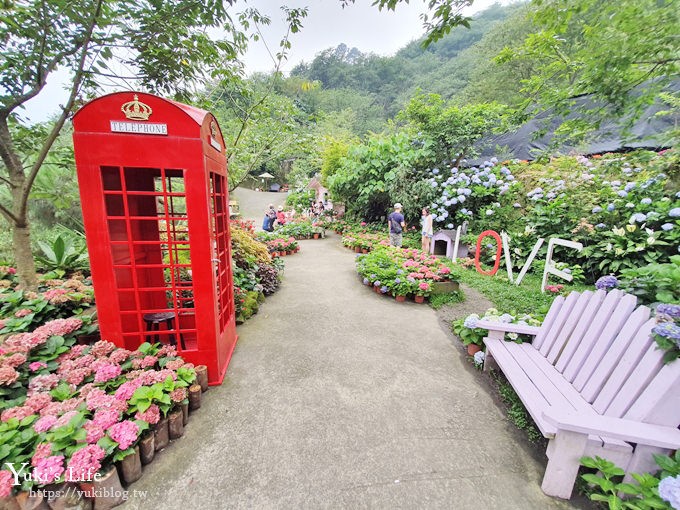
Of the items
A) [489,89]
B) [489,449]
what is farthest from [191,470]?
[489,89]

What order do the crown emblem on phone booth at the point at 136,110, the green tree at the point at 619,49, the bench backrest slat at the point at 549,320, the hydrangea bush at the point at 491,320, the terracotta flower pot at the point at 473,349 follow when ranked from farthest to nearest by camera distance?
the terracotta flower pot at the point at 473,349
the hydrangea bush at the point at 491,320
the bench backrest slat at the point at 549,320
the green tree at the point at 619,49
the crown emblem on phone booth at the point at 136,110

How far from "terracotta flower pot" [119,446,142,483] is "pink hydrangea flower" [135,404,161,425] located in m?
0.17

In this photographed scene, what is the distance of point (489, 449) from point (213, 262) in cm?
292

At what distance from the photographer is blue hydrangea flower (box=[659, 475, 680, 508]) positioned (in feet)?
4.57

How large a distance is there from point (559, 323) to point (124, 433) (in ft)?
12.3

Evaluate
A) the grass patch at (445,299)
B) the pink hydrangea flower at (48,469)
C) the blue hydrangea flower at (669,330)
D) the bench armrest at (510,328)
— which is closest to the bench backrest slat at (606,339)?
the blue hydrangea flower at (669,330)

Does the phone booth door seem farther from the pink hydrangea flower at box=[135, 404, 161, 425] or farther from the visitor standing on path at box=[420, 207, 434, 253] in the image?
the visitor standing on path at box=[420, 207, 434, 253]

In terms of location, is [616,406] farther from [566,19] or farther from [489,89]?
[489,89]

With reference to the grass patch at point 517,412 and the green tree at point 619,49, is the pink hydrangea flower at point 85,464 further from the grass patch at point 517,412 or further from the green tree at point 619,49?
the green tree at point 619,49

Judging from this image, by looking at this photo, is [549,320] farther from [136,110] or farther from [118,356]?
[136,110]

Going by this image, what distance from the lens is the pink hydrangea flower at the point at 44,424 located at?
1.78m

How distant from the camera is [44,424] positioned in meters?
1.80

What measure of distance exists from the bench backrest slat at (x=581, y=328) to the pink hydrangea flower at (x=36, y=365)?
455 cm

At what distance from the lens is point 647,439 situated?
5.45 feet
